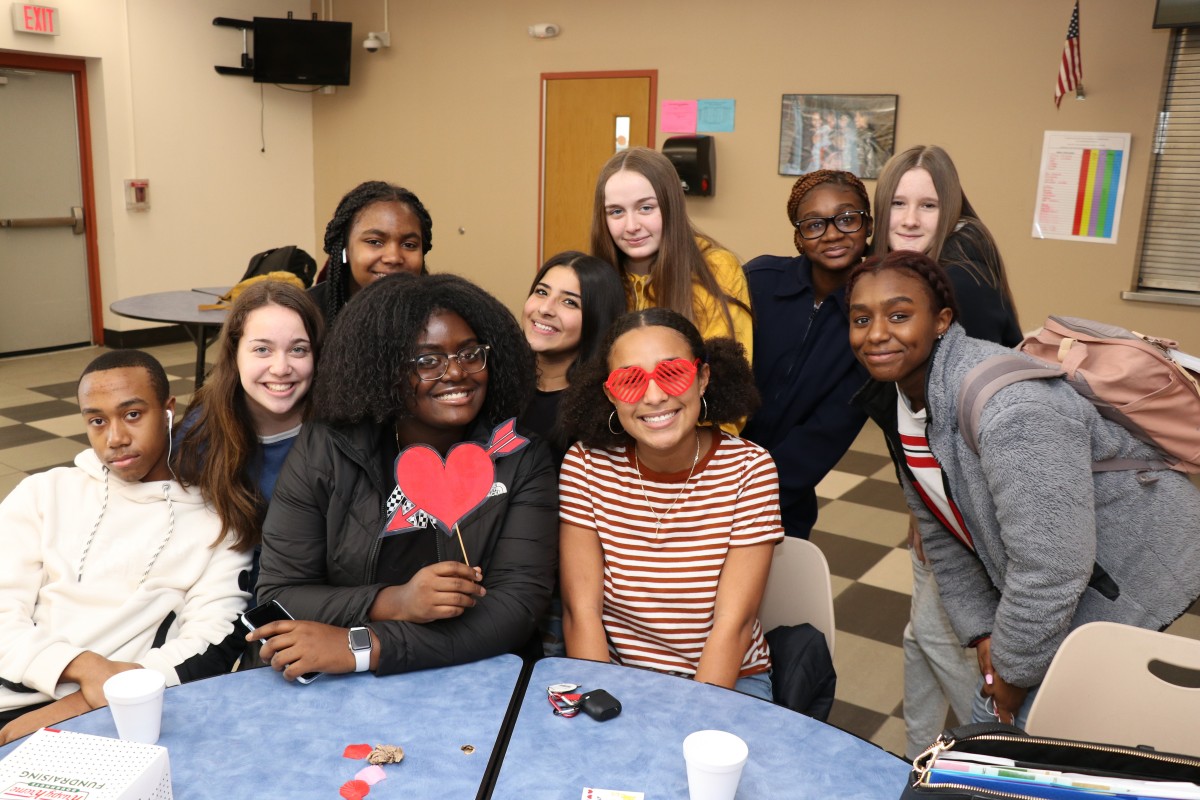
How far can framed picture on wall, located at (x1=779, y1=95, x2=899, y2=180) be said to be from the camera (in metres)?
6.18

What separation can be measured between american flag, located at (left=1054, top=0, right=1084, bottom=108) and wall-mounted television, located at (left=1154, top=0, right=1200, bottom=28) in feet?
1.33

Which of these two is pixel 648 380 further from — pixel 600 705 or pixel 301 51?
pixel 301 51

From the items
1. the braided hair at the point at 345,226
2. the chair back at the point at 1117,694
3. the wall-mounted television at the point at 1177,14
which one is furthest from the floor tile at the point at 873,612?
the wall-mounted television at the point at 1177,14

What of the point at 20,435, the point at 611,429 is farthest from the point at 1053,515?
the point at 20,435

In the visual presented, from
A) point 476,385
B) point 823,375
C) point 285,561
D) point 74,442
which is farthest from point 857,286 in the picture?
point 74,442

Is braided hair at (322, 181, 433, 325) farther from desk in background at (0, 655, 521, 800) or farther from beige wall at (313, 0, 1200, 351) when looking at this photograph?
beige wall at (313, 0, 1200, 351)

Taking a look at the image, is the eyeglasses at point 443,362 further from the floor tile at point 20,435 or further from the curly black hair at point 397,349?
the floor tile at point 20,435

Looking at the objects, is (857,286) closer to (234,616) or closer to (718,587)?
(718,587)

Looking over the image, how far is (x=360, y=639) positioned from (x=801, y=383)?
137 centimetres

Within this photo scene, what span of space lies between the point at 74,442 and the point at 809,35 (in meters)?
5.28

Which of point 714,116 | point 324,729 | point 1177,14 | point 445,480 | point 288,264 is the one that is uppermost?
point 1177,14

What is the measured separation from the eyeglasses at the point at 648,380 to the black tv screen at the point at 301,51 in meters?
7.40

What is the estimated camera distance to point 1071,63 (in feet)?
17.5

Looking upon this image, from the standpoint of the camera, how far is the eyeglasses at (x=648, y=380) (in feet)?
6.28
